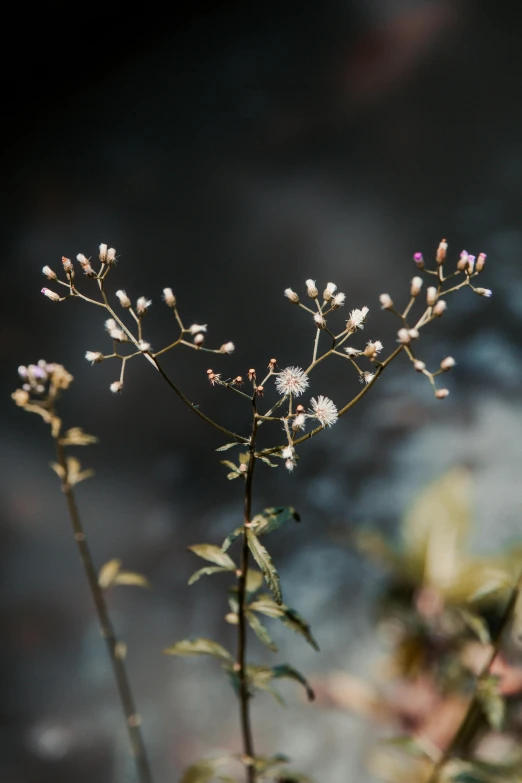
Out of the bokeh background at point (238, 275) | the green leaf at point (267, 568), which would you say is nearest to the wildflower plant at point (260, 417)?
the green leaf at point (267, 568)

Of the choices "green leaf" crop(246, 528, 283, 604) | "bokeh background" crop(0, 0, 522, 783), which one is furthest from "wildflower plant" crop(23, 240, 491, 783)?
"bokeh background" crop(0, 0, 522, 783)

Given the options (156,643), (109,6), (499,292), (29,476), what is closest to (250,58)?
(109,6)

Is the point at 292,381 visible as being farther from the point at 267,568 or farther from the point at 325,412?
the point at 267,568

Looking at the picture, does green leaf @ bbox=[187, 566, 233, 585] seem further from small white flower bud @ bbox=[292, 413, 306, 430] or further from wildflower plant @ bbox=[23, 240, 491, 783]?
small white flower bud @ bbox=[292, 413, 306, 430]

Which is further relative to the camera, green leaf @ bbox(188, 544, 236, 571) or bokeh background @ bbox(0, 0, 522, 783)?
bokeh background @ bbox(0, 0, 522, 783)

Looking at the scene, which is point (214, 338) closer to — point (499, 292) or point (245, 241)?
point (245, 241)
